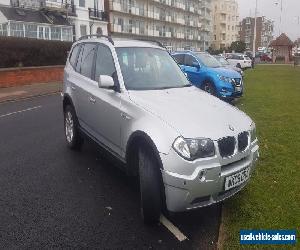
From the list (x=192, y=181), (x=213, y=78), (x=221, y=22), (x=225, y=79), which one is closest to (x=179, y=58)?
(x=213, y=78)

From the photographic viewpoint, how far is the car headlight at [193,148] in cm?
363

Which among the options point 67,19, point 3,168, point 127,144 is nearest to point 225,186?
point 127,144

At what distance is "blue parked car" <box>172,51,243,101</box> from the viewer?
490 inches

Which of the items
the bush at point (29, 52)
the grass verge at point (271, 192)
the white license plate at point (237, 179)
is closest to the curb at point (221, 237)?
the grass verge at point (271, 192)

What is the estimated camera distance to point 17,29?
3531 cm

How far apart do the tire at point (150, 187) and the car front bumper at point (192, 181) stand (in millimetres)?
157

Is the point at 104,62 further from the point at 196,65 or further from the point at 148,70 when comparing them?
the point at 196,65

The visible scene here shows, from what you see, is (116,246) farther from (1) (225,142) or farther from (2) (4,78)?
(2) (4,78)

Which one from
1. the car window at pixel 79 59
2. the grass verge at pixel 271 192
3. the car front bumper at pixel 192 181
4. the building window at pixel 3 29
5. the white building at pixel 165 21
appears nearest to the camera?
the car front bumper at pixel 192 181

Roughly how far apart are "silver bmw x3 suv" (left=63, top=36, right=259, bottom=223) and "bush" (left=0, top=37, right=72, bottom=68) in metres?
18.1

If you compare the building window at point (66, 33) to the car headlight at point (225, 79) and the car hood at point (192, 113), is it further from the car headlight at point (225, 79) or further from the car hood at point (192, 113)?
the car hood at point (192, 113)

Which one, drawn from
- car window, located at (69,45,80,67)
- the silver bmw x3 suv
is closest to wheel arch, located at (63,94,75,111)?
the silver bmw x3 suv

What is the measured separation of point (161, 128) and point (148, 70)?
1.72 m

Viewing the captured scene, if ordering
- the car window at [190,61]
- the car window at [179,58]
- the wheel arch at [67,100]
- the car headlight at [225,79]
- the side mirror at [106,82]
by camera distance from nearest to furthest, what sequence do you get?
1. the side mirror at [106,82]
2. the wheel arch at [67,100]
3. the car headlight at [225,79]
4. the car window at [190,61]
5. the car window at [179,58]
